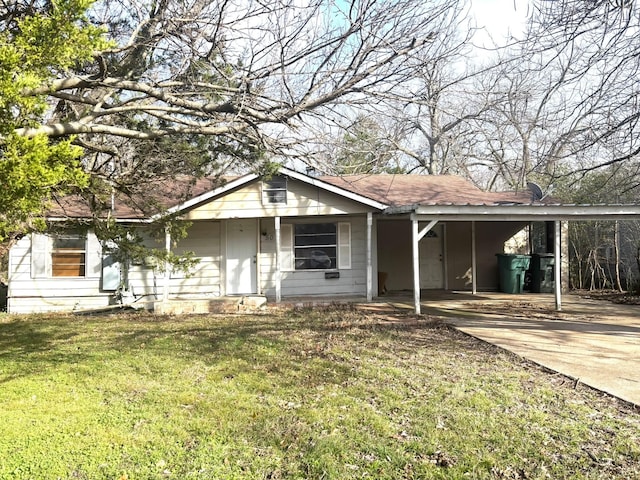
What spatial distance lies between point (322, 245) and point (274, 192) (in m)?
2.14

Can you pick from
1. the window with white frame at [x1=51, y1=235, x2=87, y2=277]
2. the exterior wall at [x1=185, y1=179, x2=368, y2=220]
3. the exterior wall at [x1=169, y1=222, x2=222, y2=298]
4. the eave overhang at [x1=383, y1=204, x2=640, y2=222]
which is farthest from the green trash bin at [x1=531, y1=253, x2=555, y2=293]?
the window with white frame at [x1=51, y1=235, x2=87, y2=277]

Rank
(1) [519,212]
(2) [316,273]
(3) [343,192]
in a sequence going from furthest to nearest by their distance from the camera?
1. (2) [316,273]
2. (3) [343,192]
3. (1) [519,212]

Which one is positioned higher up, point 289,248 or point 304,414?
point 289,248

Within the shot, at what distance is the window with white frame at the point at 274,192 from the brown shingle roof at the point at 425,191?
1620mm

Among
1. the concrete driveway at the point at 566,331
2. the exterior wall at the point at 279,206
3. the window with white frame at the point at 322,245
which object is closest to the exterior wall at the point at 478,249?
the concrete driveway at the point at 566,331

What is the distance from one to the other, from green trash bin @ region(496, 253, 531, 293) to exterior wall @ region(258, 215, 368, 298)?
4490mm

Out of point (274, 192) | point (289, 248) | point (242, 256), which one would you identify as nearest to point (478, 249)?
point (289, 248)

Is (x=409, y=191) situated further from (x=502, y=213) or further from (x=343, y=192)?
(x=502, y=213)

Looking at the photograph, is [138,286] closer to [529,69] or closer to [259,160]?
[259,160]

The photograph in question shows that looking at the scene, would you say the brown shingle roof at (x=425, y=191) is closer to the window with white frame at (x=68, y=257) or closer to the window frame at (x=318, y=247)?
the window frame at (x=318, y=247)

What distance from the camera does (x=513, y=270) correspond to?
14641 millimetres

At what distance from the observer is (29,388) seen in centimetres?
540

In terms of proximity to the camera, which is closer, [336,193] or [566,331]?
[566,331]

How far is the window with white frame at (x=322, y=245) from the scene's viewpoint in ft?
44.5
